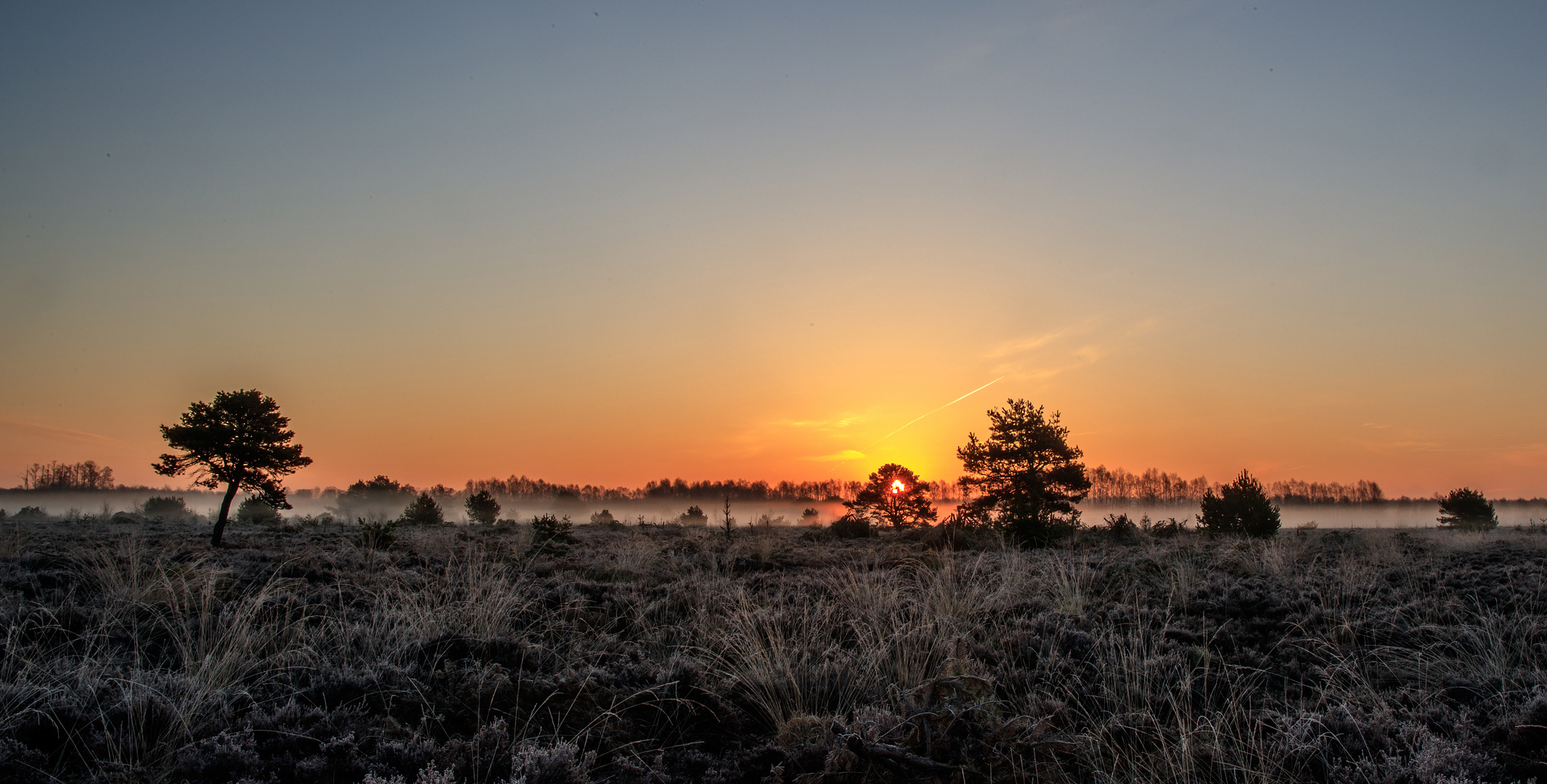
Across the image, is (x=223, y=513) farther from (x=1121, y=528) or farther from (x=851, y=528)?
(x=1121, y=528)

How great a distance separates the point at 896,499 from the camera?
30750mm

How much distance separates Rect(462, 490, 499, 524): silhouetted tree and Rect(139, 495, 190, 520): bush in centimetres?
1720

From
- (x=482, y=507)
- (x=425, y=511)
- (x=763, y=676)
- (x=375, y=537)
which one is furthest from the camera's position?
(x=482, y=507)

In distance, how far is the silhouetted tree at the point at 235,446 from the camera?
13.2 metres

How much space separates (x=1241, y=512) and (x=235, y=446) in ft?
93.5

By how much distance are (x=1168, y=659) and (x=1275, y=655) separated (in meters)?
1.47

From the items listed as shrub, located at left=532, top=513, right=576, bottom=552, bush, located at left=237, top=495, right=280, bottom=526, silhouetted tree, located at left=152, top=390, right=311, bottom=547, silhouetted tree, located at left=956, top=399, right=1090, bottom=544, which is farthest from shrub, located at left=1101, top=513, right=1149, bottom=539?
bush, located at left=237, top=495, right=280, bottom=526

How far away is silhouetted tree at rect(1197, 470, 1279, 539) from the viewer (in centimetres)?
2223

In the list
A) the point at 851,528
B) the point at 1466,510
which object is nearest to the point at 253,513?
the point at 851,528

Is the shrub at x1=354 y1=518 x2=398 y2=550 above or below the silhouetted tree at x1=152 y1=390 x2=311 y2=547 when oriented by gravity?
below

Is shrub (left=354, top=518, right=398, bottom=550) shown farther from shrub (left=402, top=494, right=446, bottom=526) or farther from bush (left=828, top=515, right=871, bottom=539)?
shrub (left=402, top=494, right=446, bottom=526)

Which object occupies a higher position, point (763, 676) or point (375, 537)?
point (375, 537)

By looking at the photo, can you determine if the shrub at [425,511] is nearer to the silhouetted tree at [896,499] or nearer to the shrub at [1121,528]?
the silhouetted tree at [896,499]

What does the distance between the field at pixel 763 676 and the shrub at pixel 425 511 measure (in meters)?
17.5
